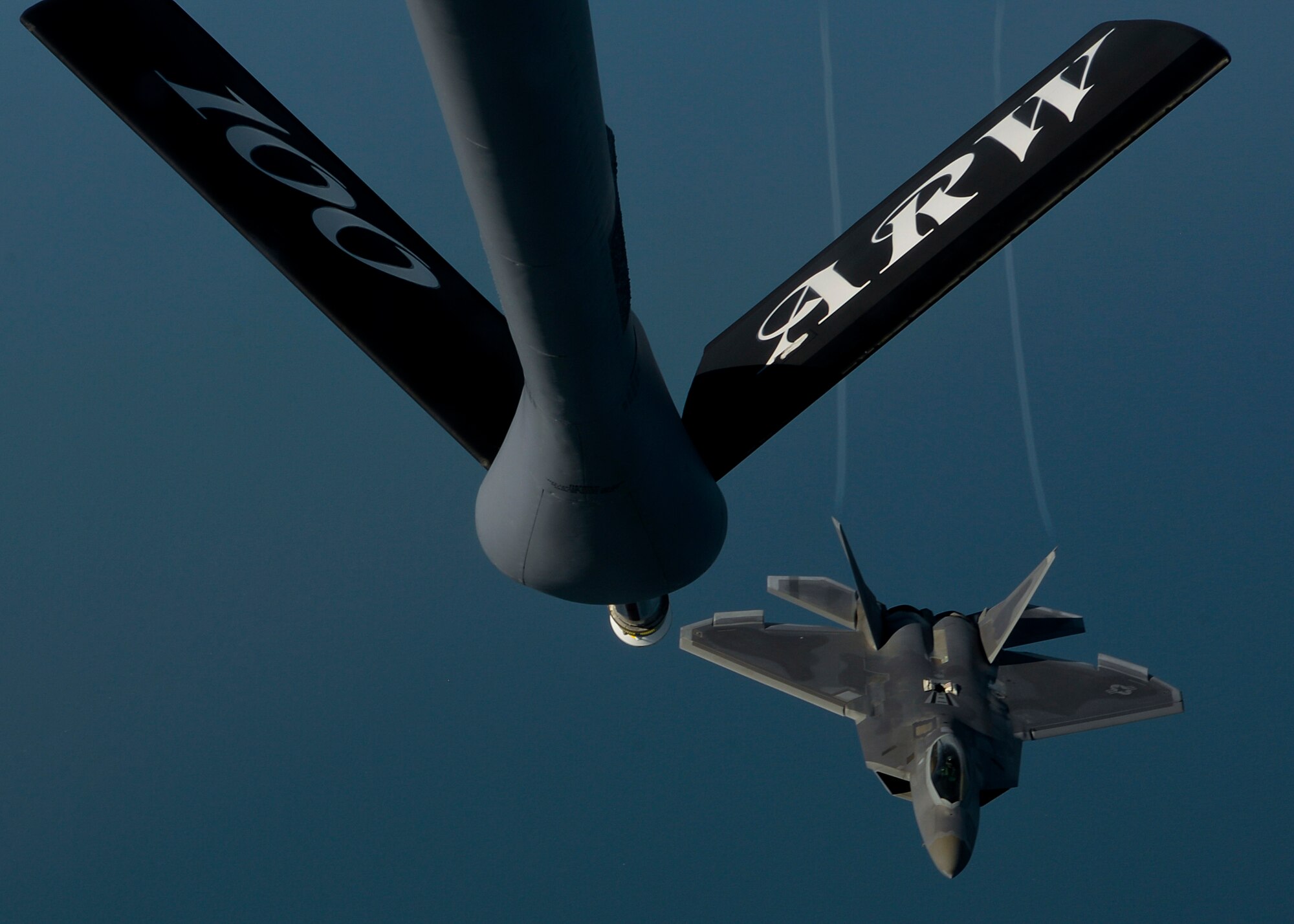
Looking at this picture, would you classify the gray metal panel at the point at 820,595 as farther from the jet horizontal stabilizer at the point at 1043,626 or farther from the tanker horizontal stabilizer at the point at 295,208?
the tanker horizontal stabilizer at the point at 295,208

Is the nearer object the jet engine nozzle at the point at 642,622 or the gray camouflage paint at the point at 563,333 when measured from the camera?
the gray camouflage paint at the point at 563,333

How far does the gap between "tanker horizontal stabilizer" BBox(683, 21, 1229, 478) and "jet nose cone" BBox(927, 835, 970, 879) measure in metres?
20.4

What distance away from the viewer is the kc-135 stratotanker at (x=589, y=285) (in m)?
9.93

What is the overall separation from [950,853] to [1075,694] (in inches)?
349

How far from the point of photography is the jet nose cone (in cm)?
2988

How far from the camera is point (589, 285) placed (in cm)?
889

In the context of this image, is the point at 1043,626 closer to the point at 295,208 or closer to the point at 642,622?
the point at 642,622

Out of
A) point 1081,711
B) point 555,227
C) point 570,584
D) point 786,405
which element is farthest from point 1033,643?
point 555,227

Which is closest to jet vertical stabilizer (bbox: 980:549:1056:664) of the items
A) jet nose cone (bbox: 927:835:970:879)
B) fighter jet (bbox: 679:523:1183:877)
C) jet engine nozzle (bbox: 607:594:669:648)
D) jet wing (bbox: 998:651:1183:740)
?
fighter jet (bbox: 679:523:1183:877)

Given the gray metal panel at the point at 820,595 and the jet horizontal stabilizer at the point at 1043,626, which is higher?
the gray metal panel at the point at 820,595

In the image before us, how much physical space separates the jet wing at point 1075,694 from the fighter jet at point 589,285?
75.8 ft

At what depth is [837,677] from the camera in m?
36.5

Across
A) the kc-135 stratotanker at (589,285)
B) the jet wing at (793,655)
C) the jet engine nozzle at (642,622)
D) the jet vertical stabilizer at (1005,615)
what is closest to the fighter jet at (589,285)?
the kc-135 stratotanker at (589,285)

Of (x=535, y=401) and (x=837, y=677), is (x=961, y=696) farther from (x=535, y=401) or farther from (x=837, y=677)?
(x=535, y=401)
